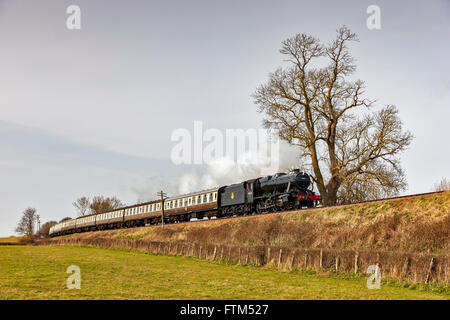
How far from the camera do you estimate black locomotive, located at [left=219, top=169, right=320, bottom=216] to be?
3077 centimetres

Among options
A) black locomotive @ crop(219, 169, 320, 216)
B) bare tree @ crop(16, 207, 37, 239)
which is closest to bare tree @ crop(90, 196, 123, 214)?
bare tree @ crop(16, 207, 37, 239)

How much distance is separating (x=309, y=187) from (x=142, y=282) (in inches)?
777

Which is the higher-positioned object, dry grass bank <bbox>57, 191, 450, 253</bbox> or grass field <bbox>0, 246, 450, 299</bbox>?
dry grass bank <bbox>57, 191, 450, 253</bbox>

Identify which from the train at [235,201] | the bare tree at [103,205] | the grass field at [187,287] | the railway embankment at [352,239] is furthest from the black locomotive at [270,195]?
the bare tree at [103,205]

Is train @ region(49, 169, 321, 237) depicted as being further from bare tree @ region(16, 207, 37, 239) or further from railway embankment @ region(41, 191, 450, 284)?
bare tree @ region(16, 207, 37, 239)

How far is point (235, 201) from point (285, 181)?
6930mm

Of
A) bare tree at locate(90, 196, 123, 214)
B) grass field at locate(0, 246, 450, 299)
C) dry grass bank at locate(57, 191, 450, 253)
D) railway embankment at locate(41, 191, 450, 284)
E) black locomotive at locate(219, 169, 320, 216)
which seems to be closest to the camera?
grass field at locate(0, 246, 450, 299)

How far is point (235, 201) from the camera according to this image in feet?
120

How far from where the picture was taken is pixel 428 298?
13156 mm

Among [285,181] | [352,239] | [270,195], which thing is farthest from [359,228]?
[270,195]

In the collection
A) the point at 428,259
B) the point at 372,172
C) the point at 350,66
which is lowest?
the point at 428,259

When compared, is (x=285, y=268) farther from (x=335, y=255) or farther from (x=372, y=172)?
(x=372, y=172)
